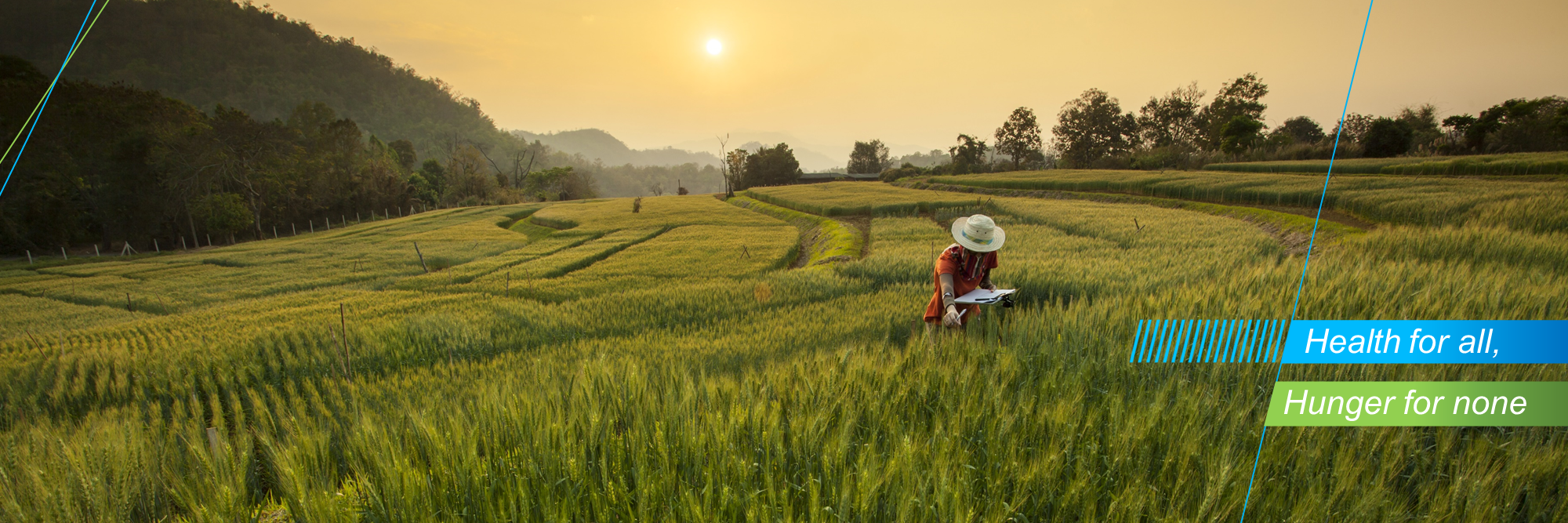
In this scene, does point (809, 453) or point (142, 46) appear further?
point (142, 46)

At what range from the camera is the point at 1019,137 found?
76.8 m

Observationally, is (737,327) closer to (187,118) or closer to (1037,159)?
(187,118)

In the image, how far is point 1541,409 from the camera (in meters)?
1.70

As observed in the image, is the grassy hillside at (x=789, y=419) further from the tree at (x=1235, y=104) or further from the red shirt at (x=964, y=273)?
the tree at (x=1235, y=104)

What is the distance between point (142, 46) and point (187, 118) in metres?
134

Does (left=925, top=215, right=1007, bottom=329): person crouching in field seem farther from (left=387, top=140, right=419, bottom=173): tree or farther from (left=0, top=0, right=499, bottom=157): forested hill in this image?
(left=0, top=0, right=499, bottom=157): forested hill

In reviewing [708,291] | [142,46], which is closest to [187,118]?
[708,291]

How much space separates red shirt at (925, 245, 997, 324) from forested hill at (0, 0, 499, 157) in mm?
124105

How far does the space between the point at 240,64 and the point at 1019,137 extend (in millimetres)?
195439

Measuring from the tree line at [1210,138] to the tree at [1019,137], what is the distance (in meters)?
0.12

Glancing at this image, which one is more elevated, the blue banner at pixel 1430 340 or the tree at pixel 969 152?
the tree at pixel 969 152

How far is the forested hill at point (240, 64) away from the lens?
85.3 m

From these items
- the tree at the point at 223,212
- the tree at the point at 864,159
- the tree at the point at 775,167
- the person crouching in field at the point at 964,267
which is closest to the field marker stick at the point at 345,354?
the person crouching in field at the point at 964,267

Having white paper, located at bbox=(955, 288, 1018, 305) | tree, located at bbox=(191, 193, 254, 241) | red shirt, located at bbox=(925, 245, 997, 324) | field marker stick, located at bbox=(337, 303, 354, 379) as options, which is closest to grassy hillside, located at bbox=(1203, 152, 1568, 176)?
red shirt, located at bbox=(925, 245, 997, 324)
